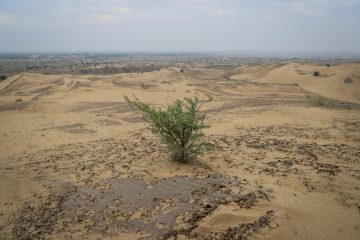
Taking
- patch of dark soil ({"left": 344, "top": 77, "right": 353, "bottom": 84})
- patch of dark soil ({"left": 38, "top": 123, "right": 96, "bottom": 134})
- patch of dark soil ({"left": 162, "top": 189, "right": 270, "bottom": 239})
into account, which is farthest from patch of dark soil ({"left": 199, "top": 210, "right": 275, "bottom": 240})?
patch of dark soil ({"left": 344, "top": 77, "right": 353, "bottom": 84})

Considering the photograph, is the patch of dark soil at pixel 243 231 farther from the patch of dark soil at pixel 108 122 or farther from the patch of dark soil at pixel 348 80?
the patch of dark soil at pixel 348 80


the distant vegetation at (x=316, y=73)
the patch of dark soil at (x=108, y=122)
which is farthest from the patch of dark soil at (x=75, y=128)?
the distant vegetation at (x=316, y=73)

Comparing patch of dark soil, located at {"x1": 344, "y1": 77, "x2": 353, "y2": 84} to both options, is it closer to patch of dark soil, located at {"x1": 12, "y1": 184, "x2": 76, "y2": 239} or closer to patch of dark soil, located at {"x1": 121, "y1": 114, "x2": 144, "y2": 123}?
patch of dark soil, located at {"x1": 121, "y1": 114, "x2": 144, "y2": 123}

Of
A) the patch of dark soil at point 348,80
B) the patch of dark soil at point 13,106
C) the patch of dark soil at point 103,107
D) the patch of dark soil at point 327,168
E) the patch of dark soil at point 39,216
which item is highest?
the patch of dark soil at point 348,80

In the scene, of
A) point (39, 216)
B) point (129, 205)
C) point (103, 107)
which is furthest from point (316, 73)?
point (39, 216)

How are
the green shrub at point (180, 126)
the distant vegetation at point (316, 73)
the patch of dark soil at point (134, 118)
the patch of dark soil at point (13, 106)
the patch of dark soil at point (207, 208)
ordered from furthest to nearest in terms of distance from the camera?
1. the distant vegetation at point (316, 73)
2. the patch of dark soil at point (13, 106)
3. the patch of dark soil at point (134, 118)
4. the green shrub at point (180, 126)
5. the patch of dark soil at point (207, 208)

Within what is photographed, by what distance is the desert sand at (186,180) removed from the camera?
20.4 feet

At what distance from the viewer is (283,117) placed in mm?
16625

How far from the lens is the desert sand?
6.22m

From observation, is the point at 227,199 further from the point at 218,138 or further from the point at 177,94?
the point at 177,94

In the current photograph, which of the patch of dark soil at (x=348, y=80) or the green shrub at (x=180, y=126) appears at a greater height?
the green shrub at (x=180, y=126)

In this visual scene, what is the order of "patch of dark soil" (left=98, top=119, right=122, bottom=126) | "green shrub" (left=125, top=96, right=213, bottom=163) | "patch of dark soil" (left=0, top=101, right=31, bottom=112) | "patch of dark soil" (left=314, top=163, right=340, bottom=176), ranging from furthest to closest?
"patch of dark soil" (left=0, top=101, right=31, bottom=112) → "patch of dark soil" (left=98, top=119, right=122, bottom=126) → "green shrub" (left=125, top=96, right=213, bottom=163) → "patch of dark soil" (left=314, top=163, right=340, bottom=176)

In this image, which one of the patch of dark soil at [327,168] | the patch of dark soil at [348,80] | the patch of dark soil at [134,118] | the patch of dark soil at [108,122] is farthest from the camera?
the patch of dark soil at [348,80]

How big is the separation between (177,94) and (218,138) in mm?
16155
